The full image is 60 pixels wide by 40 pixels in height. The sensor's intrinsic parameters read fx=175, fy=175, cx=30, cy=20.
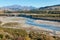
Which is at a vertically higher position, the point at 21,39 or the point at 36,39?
the point at 21,39

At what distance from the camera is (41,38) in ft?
46.2

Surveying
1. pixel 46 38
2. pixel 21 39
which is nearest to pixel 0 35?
pixel 21 39

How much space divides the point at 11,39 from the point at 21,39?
1.39m

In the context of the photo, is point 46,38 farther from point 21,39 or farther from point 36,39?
point 21,39

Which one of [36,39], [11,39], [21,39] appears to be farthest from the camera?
[36,39]

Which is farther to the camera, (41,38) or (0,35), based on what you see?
(41,38)

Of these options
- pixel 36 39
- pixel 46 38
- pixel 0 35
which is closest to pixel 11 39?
pixel 0 35

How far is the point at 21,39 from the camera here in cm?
1126

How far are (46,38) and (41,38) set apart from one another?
0.75 metres

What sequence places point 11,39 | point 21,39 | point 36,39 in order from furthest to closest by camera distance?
point 36,39 → point 11,39 → point 21,39

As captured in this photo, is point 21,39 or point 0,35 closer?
point 21,39

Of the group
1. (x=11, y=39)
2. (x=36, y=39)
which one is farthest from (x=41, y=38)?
(x=11, y=39)

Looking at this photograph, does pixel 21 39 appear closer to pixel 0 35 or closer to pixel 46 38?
pixel 0 35

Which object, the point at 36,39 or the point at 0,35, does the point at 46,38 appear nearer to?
the point at 36,39
